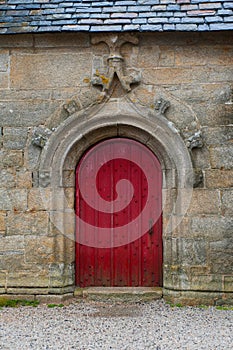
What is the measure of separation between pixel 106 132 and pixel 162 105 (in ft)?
2.75

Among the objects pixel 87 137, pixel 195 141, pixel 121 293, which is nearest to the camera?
pixel 195 141

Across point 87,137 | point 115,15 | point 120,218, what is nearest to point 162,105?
point 87,137

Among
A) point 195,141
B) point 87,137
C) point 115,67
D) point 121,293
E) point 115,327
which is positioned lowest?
point 115,327

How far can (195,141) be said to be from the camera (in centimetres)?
589

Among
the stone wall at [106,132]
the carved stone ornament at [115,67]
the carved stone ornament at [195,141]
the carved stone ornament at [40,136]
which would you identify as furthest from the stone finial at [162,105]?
the carved stone ornament at [40,136]

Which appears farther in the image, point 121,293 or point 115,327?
Result: point 121,293

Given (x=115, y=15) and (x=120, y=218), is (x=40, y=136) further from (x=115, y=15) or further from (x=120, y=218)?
(x=115, y=15)

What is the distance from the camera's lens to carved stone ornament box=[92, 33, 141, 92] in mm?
6012

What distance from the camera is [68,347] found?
432cm

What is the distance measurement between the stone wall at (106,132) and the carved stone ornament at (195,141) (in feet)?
0.04

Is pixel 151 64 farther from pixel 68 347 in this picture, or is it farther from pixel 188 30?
pixel 68 347

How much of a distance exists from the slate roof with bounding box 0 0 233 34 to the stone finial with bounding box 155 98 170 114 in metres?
0.91

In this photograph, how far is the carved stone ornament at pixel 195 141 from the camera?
5898mm

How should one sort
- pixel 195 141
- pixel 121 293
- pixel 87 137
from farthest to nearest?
pixel 87 137
pixel 121 293
pixel 195 141
